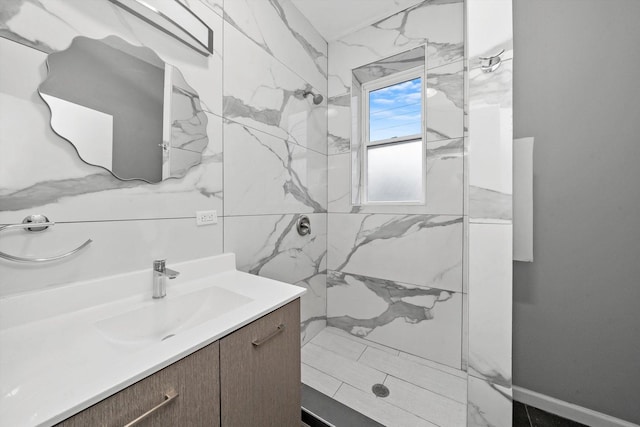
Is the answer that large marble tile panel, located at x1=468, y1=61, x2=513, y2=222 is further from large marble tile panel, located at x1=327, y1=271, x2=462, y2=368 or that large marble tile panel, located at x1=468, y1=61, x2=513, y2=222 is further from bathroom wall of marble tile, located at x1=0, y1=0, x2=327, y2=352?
bathroom wall of marble tile, located at x1=0, y1=0, x2=327, y2=352

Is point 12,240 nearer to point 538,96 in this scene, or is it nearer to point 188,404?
point 188,404

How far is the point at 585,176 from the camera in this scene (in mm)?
1243

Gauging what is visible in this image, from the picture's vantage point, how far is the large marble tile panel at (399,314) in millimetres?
1669

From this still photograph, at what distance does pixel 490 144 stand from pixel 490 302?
2.56ft

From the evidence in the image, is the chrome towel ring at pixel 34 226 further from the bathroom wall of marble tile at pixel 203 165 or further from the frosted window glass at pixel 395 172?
the frosted window glass at pixel 395 172

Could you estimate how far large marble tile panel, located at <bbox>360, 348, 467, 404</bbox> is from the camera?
147 centimetres

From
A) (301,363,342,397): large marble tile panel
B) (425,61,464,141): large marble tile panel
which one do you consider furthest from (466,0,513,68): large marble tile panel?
(301,363,342,397): large marble tile panel

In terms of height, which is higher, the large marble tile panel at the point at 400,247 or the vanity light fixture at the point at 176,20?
the vanity light fixture at the point at 176,20

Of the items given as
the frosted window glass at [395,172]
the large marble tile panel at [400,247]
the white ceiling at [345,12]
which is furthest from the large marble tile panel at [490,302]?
the white ceiling at [345,12]

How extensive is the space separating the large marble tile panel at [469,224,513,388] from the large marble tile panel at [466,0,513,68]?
0.85 m

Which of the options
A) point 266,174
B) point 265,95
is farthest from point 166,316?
point 265,95

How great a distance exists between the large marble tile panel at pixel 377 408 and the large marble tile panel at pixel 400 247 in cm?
79

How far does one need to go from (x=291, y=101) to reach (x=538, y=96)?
155cm

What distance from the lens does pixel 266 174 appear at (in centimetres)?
153
